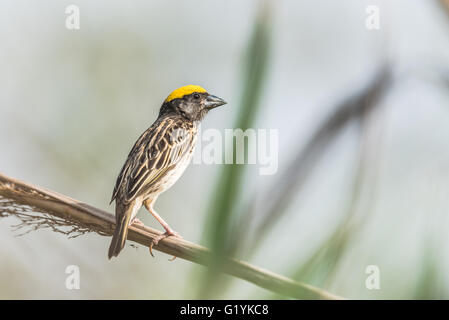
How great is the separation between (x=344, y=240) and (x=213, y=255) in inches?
9.8

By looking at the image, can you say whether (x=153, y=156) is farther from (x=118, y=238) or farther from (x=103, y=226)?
(x=103, y=226)

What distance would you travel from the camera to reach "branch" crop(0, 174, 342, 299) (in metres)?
0.55

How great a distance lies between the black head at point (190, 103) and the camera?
2.85 metres

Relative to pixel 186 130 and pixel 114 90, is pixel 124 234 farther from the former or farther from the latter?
pixel 186 130

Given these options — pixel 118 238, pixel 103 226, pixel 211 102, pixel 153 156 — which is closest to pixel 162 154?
pixel 153 156

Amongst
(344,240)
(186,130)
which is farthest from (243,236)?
(186,130)

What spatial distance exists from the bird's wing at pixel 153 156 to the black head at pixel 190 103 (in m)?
0.10

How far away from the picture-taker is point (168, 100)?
300cm

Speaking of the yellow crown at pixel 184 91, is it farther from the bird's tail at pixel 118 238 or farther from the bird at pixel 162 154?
the bird's tail at pixel 118 238

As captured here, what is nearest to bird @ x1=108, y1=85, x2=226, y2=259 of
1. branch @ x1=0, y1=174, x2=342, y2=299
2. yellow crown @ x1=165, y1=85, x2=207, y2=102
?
yellow crown @ x1=165, y1=85, x2=207, y2=102

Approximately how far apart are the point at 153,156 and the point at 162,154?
0.20 ft

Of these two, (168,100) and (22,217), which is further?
(168,100)

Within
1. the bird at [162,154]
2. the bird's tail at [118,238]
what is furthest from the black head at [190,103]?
the bird's tail at [118,238]

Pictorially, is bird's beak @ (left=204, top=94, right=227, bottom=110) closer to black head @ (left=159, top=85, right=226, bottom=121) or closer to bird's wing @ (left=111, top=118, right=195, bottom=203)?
black head @ (left=159, top=85, right=226, bottom=121)
